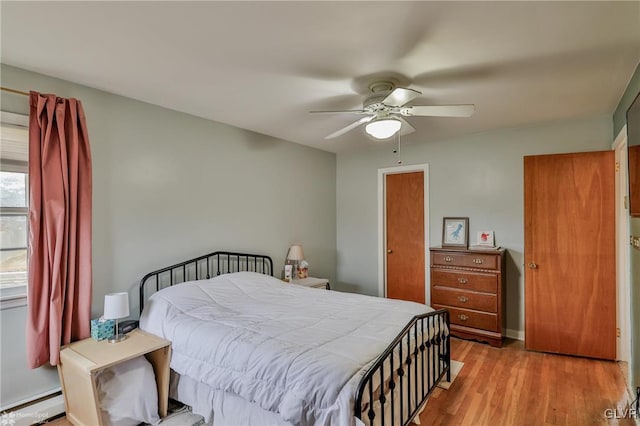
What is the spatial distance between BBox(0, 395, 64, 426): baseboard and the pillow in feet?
1.86

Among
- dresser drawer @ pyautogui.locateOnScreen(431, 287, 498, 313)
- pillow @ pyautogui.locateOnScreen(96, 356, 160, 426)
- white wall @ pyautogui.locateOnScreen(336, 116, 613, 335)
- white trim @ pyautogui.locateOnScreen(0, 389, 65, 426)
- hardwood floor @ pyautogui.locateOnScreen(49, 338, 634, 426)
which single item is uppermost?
white wall @ pyautogui.locateOnScreen(336, 116, 613, 335)

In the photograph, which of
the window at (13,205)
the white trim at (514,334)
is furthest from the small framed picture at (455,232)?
the window at (13,205)

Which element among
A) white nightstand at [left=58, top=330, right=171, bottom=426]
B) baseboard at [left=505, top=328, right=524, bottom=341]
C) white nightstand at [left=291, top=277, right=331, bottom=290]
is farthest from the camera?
Result: white nightstand at [left=291, top=277, right=331, bottom=290]

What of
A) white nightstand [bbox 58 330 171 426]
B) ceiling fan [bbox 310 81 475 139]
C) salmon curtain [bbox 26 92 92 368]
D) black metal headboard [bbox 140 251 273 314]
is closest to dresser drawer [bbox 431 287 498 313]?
black metal headboard [bbox 140 251 273 314]

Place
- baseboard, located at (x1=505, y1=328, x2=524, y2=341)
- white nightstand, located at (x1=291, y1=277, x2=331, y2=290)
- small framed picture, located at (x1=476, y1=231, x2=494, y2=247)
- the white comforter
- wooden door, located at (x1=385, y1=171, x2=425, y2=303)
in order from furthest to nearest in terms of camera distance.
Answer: wooden door, located at (x1=385, y1=171, x2=425, y2=303)
white nightstand, located at (x1=291, y1=277, x2=331, y2=290)
small framed picture, located at (x1=476, y1=231, x2=494, y2=247)
baseboard, located at (x1=505, y1=328, x2=524, y2=341)
the white comforter

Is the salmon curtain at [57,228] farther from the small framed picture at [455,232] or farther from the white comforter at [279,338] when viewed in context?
the small framed picture at [455,232]

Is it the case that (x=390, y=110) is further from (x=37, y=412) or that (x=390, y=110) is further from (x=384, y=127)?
(x=37, y=412)

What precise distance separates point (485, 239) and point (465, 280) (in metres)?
0.63

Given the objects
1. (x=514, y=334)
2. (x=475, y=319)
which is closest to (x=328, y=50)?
(x=475, y=319)

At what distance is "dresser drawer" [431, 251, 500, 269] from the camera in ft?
12.1

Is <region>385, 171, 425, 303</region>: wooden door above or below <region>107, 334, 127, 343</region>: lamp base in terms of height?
above

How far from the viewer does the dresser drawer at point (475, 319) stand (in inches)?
145

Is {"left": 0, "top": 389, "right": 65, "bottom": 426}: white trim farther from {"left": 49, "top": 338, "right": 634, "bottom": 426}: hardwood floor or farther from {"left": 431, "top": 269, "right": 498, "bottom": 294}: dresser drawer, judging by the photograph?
{"left": 431, "top": 269, "right": 498, "bottom": 294}: dresser drawer

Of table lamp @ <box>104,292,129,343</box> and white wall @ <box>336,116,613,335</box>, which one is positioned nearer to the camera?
table lamp @ <box>104,292,129,343</box>
